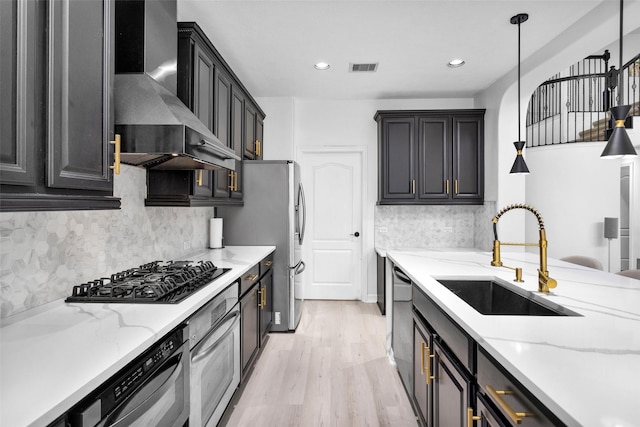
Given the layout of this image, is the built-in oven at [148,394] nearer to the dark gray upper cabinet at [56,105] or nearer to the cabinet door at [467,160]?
the dark gray upper cabinet at [56,105]

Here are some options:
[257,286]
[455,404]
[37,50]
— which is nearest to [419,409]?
[455,404]

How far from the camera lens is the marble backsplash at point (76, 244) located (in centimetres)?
148

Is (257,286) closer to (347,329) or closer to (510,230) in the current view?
(347,329)

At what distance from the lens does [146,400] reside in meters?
1.24

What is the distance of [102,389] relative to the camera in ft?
3.35

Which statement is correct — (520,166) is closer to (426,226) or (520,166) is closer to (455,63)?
(455,63)

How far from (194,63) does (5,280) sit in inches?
68.6

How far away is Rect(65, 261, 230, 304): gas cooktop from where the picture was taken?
5.51ft

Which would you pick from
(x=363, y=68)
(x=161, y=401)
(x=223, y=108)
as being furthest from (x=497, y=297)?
(x=363, y=68)

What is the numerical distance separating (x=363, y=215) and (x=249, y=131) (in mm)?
1946

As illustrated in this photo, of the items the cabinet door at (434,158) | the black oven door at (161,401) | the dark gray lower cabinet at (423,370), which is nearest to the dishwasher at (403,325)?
the dark gray lower cabinet at (423,370)

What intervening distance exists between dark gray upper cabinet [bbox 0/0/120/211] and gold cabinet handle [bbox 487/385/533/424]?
1.45m

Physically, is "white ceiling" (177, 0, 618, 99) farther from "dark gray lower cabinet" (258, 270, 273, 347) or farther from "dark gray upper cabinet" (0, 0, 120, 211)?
"dark gray lower cabinet" (258, 270, 273, 347)

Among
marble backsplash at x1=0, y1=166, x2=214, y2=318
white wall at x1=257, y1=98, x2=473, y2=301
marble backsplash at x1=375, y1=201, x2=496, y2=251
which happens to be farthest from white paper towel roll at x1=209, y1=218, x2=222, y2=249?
marble backsplash at x1=375, y1=201, x2=496, y2=251
